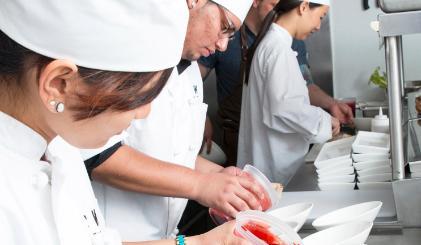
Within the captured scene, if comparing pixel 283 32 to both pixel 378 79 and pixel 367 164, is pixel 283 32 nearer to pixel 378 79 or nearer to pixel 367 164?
pixel 367 164

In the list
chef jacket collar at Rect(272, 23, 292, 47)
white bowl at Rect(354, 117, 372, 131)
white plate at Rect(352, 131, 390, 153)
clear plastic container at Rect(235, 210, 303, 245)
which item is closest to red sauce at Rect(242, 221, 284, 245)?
clear plastic container at Rect(235, 210, 303, 245)

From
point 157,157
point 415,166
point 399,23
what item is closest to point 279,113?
point 157,157

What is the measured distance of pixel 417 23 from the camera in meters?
1.22

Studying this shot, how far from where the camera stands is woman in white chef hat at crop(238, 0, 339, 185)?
2.32 m

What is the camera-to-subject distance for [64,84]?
78 centimetres

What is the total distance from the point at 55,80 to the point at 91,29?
0.27 feet

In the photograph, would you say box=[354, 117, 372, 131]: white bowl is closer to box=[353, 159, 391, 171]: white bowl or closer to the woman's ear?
the woman's ear

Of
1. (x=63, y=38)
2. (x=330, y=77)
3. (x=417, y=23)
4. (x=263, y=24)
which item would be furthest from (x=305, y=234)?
(x=330, y=77)

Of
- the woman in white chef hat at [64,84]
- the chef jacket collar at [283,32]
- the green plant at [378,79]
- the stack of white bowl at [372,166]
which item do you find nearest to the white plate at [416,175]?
the stack of white bowl at [372,166]

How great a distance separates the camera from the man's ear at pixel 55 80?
0.75 metres

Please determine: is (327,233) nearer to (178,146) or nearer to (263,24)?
(178,146)

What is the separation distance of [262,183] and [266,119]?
102 cm

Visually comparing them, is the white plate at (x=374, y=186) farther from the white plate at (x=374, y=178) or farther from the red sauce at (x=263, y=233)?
the red sauce at (x=263, y=233)

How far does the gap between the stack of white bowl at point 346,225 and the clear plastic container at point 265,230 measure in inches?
5.6
